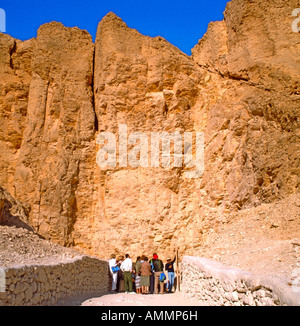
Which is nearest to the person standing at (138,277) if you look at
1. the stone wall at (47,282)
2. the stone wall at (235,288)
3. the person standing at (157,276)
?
the person standing at (157,276)

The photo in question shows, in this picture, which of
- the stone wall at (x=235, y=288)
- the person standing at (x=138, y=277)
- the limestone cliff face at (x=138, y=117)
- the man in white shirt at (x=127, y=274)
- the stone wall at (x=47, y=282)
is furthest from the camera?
the limestone cliff face at (x=138, y=117)

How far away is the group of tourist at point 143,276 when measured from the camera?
1191cm

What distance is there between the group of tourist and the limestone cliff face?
3.55 metres

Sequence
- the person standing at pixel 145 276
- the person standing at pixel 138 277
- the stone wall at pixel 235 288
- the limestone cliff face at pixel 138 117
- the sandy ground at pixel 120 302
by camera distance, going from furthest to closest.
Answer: the limestone cliff face at pixel 138 117, the person standing at pixel 138 277, the person standing at pixel 145 276, the sandy ground at pixel 120 302, the stone wall at pixel 235 288

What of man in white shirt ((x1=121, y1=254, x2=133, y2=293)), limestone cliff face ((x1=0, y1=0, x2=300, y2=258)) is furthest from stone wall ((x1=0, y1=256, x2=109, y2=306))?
limestone cliff face ((x1=0, y1=0, x2=300, y2=258))

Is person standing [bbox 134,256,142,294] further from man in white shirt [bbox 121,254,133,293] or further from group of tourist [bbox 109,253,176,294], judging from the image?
man in white shirt [bbox 121,254,133,293]

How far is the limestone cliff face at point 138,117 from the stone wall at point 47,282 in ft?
23.2

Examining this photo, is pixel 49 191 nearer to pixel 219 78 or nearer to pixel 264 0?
pixel 219 78

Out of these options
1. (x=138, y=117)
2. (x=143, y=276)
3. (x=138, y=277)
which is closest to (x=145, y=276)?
(x=143, y=276)

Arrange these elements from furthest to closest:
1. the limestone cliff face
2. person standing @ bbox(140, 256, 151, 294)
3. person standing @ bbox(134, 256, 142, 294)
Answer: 1. the limestone cliff face
2. person standing @ bbox(134, 256, 142, 294)
3. person standing @ bbox(140, 256, 151, 294)

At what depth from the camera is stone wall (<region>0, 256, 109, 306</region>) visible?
4770 millimetres

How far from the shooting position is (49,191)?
59.7ft

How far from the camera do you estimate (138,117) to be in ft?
61.9

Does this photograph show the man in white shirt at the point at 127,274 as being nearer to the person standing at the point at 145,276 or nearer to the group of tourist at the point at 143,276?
the group of tourist at the point at 143,276
